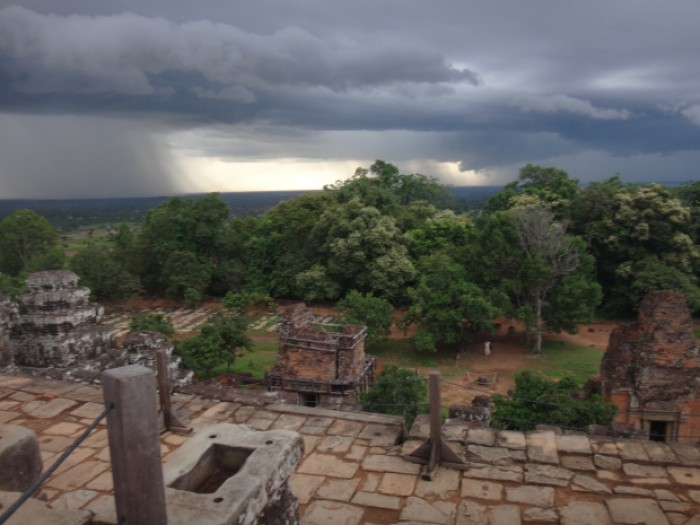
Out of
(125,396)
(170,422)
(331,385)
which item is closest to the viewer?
(125,396)

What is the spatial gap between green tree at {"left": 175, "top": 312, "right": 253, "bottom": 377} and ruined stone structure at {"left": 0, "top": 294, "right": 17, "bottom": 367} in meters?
6.92

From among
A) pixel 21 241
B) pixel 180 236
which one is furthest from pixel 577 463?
pixel 21 241

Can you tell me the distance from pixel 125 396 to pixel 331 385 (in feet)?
36.7

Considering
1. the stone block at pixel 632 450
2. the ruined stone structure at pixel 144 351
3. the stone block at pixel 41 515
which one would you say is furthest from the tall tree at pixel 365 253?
the stone block at pixel 41 515

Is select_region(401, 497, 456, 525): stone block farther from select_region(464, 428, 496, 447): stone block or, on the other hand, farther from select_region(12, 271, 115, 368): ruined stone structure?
select_region(12, 271, 115, 368): ruined stone structure

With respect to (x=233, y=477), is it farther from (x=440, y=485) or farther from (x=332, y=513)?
(x=440, y=485)

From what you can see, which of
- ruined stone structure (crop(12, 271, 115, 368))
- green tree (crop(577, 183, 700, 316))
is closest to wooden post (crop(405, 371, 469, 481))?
ruined stone structure (crop(12, 271, 115, 368))

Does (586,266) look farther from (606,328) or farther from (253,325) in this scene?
(253,325)

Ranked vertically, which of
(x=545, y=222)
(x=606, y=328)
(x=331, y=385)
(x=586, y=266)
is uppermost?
(x=545, y=222)

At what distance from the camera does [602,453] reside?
5.35 metres

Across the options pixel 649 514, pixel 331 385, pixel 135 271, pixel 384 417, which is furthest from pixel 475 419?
pixel 135 271

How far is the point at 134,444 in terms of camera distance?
7.91ft

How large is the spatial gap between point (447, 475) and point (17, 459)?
3519mm

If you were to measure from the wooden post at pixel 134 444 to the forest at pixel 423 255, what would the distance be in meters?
16.7
